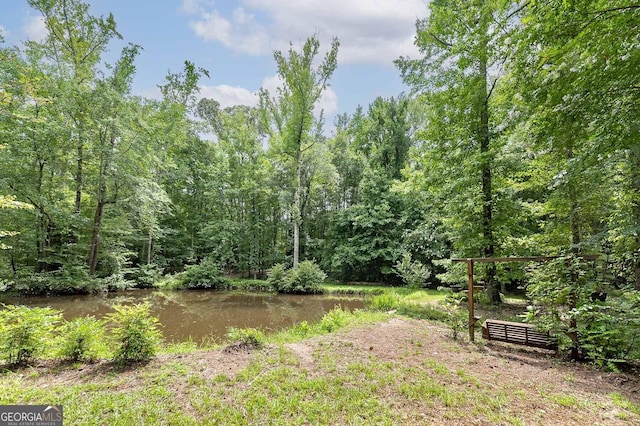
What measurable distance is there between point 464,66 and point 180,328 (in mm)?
10479

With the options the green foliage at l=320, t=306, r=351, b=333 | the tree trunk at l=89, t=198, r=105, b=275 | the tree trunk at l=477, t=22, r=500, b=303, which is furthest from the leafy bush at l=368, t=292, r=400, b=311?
the tree trunk at l=89, t=198, r=105, b=275

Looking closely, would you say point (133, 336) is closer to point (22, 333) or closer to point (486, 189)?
point (22, 333)

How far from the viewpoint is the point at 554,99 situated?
13.8 feet

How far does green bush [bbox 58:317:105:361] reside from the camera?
3.88m

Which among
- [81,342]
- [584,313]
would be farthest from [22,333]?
[584,313]

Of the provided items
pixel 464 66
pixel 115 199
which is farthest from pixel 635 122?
pixel 115 199

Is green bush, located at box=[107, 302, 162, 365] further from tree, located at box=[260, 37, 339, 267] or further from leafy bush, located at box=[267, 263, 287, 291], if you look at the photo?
tree, located at box=[260, 37, 339, 267]

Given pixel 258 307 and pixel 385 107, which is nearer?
pixel 258 307

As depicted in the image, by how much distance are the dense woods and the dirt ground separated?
1205 millimetres

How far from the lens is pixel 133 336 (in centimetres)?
382

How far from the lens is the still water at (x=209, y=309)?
24.7ft

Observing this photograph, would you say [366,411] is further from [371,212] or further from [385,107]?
[385,107]

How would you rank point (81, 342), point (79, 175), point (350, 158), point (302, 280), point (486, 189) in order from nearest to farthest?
point (81, 342) < point (486, 189) < point (79, 175) < point (302, 280) < point (350, 158)

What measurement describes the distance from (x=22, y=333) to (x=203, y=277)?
1285cm
